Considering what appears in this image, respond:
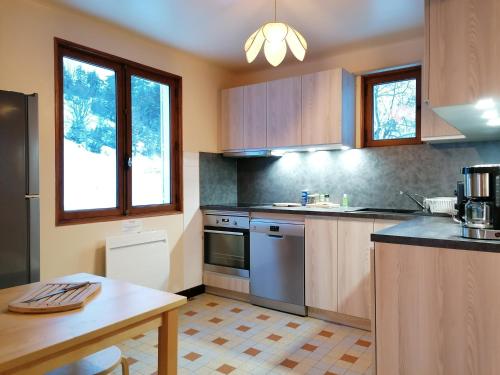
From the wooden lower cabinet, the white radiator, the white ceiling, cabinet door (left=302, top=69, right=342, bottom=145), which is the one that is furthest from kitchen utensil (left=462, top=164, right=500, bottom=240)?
the white radiator

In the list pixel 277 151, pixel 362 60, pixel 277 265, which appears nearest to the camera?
pixel 277 265

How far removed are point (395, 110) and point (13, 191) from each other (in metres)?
3.11

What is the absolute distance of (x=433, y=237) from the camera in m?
1.71

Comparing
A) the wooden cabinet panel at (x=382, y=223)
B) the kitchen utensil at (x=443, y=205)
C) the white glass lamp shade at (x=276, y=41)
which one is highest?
the white glass lamp shade at (x=276, y=41)

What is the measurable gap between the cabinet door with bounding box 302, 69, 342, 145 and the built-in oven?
103 cm

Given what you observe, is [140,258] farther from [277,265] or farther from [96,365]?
[96,365]

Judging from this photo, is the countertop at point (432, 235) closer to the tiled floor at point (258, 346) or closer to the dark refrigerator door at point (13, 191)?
the tiled floor at point (258, 346)

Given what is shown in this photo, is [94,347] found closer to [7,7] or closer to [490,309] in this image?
[490,309]

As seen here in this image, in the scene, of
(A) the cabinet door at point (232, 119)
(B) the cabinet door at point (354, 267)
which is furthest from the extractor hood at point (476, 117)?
(A) the cabinet door at point (232, 119)

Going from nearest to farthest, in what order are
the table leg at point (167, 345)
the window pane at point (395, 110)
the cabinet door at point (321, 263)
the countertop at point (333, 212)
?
the table leg at point (167, 345) → the countertop at point (333, 212) → the cabinet door at point (321, 263) → the window pane at point (395, 110)

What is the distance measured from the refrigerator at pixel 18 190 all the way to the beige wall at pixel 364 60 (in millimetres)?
2650

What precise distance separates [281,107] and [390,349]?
2477 mm

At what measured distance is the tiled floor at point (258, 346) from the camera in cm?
233

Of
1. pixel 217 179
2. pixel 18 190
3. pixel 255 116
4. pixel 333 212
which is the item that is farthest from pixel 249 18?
pixel 18 190
